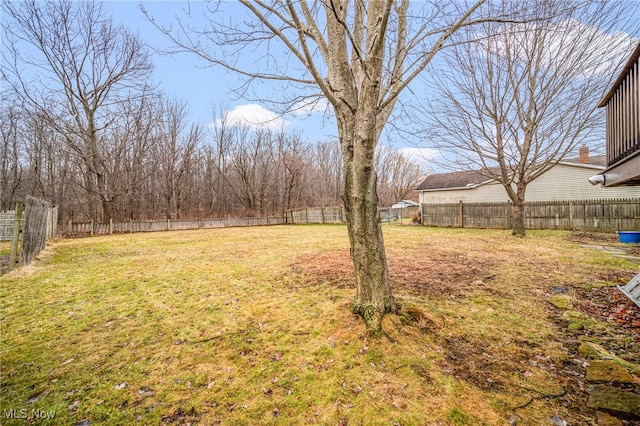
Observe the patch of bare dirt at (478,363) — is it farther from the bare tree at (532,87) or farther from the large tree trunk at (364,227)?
the bare tree at (532,87)

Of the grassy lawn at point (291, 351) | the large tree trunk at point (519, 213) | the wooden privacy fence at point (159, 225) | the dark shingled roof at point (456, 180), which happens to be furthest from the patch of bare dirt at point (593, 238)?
the wooden privacy fence at point (159, 225)

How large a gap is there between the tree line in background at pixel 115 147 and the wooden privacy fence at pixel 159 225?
3.01 ft

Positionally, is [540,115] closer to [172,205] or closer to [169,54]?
[169,54]

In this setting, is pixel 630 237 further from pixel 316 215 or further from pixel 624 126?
pixel 316 215

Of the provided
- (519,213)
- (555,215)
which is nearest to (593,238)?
(519,213)

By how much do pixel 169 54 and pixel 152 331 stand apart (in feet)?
10.5

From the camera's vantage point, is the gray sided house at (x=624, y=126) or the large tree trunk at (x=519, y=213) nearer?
the gray sided house at (x=624, y=126)

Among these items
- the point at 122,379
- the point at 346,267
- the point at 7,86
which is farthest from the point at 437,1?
the point at 7,86

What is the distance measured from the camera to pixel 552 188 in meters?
14.7

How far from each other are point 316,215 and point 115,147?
15119 mm

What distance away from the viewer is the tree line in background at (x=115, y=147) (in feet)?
47.4

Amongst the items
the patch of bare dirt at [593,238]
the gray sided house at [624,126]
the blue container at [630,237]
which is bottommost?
the patch of bare dirt at [593,238]

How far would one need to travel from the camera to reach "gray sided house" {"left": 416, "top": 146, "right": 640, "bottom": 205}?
13344mm

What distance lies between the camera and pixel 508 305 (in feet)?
11.2
